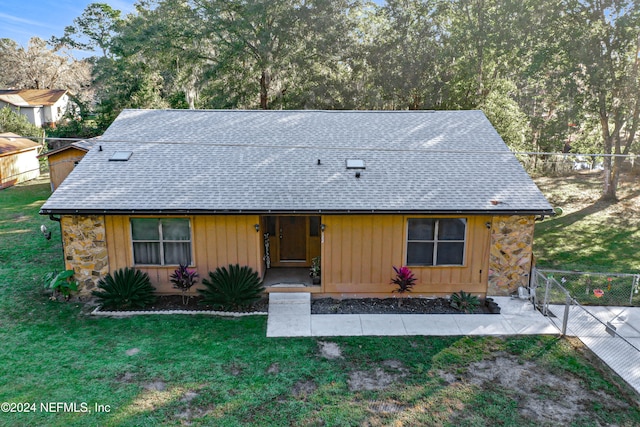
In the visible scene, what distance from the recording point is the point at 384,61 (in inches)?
982

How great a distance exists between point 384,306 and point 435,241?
189cm

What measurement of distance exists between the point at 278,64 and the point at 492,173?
17.1 meters

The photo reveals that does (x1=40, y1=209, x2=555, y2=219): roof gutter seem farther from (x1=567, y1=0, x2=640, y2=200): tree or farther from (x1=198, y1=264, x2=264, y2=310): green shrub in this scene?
(x1=567, y1=0, x2=640, y2=200): tree

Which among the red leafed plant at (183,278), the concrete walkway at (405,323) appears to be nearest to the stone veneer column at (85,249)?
the red leafed plant at (183,278)

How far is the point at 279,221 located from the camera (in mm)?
11695

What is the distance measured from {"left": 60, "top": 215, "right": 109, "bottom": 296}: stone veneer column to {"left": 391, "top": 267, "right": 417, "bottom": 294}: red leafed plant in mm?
6618

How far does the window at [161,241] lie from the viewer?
9.97m

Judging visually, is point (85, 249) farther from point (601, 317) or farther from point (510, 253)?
point (601, 317)

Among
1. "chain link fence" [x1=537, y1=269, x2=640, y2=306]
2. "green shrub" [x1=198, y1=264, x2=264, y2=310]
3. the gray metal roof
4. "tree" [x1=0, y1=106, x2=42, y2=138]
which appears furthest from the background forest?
"green shrub" [x1=198, y1=264, x2=264, y2=310]

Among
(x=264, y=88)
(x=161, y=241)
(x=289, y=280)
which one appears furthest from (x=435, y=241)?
(x=264, y=88)

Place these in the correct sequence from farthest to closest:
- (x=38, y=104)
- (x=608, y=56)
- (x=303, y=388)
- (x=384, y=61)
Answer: (x=38, y=104) < (x=384, y=61) < (x=608, y=56) < (x=303, y=388)

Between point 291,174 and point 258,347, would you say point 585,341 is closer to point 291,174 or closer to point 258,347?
point 258,347

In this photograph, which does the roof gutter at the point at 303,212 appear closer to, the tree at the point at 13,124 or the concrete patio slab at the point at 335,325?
the concrete patio slab at the point at 335,325

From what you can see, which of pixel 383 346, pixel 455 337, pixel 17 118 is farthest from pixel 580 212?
pixel 17 118
